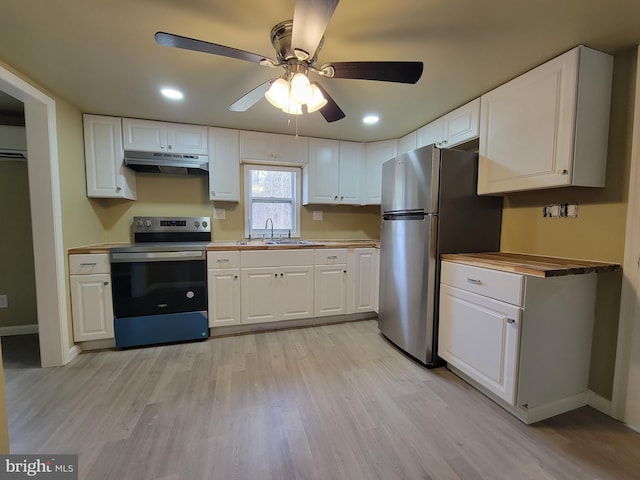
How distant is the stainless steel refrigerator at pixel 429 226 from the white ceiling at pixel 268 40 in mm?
560

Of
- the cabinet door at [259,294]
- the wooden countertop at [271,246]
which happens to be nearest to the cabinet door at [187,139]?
the wooden countertop at [271,246]

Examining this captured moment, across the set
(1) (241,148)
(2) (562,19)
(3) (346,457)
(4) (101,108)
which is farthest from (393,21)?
(4) (101,108)

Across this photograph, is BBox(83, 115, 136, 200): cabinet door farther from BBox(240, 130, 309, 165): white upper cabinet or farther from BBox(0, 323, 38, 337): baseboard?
BBox(0, 323, 38, 337): baseboard

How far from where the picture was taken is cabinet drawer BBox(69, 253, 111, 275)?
87.1 inches

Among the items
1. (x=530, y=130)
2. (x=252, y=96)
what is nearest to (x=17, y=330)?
(x=252, y=96)

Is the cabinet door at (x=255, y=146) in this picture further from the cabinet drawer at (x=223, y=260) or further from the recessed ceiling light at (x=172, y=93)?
the cabinet drawer at (x=223, y=260)

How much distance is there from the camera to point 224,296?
102 inches

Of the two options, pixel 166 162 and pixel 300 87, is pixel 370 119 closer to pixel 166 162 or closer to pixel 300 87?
pixel 300 87

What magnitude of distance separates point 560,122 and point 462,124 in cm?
74

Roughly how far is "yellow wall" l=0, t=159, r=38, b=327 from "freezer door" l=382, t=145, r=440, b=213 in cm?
347

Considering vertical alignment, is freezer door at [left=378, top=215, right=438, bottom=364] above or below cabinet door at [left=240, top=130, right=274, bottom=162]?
below

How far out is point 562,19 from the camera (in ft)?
4.23

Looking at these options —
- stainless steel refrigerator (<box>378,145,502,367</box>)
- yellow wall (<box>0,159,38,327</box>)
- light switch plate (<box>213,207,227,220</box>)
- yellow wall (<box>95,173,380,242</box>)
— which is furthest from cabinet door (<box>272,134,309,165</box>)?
yellow wall (<box>0,159,38,327</box>)

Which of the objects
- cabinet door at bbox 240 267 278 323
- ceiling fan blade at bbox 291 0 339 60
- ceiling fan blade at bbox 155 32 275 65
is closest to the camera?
ceiling fan blade at bbox 291 0 339 60
